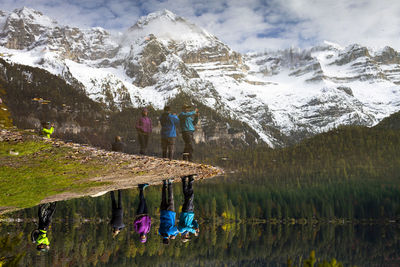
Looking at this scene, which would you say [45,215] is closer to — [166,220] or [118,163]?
[166,220]

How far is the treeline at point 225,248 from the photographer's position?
194 feet

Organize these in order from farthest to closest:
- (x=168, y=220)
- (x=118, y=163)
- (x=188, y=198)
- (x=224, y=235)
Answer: (x=224, y=235)
(x=188, y=198)
(x=168, y=220)
(x=118, y=163)

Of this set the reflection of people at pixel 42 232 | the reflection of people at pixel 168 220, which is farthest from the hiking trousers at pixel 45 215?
the reflection of people at pixel 168 220

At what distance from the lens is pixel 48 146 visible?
7.21 meters

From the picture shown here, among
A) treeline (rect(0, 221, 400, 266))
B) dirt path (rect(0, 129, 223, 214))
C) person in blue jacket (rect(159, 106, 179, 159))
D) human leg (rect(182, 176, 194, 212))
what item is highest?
person in blue jacket (rect(159, 106, 179, 159))

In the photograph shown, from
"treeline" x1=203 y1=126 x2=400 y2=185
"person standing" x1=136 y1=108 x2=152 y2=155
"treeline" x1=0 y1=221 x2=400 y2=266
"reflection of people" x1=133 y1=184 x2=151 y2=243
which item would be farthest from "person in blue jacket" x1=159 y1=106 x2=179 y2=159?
"treeline" x1=203 y1=126 x2=400 y2=185

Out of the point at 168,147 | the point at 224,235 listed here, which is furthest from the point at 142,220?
the point at 224,235

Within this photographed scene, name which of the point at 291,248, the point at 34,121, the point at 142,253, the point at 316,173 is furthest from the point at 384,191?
the point at 34,121

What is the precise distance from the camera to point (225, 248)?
7544cm

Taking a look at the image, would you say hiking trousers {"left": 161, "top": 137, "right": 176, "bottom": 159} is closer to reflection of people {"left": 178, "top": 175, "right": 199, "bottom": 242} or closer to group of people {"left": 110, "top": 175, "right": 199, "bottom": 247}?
group of people {"left": 110, "top": 175, "right": 199, "bottom": 247}

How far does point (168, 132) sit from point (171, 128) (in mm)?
195

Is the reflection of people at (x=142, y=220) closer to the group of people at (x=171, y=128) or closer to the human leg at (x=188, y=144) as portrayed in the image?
the group of people at (x=171, y=128)

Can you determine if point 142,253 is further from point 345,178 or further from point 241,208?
point 345,178

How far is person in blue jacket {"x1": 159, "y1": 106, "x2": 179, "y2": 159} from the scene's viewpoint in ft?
44.8
